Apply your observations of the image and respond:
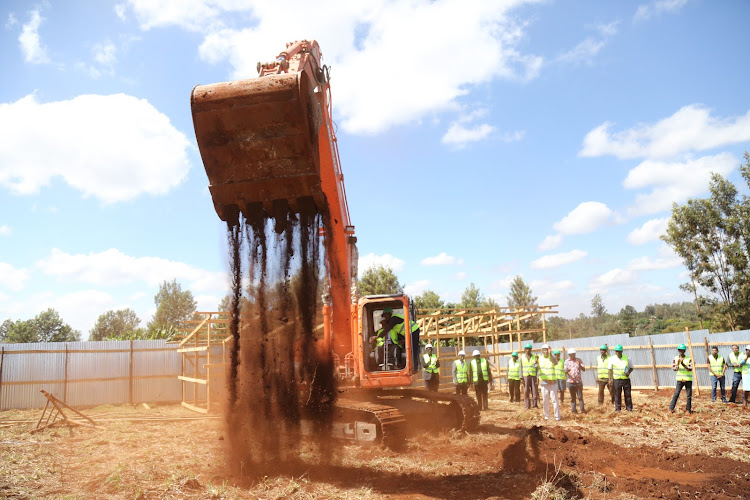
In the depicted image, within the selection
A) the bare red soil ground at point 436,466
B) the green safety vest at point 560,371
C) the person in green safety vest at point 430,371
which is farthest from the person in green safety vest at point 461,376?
the bare red soil ground at point 436,466

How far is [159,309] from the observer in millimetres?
58344

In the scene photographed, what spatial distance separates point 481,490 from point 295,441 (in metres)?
3.27

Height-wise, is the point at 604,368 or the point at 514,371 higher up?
the point at 604,368

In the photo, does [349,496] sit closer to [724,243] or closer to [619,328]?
[724,243]

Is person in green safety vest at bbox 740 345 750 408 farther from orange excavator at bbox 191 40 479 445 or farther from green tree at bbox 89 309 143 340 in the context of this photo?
green tree at bbox 89 309 143 340

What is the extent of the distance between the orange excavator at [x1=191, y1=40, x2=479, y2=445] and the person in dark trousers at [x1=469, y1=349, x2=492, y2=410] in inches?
150

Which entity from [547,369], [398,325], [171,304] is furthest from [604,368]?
[171,304]

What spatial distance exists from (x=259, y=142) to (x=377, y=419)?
16.3 ft

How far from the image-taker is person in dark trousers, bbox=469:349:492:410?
50.0 ft

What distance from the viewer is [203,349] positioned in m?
16.6

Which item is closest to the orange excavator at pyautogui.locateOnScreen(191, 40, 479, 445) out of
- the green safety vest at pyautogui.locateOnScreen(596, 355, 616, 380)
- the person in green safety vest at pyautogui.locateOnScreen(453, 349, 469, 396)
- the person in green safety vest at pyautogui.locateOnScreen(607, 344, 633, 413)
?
the person in green safety vest at pyautogui.locateOnScreen(607, 344, 633, 413)

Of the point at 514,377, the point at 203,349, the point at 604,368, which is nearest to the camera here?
the point at 604,368

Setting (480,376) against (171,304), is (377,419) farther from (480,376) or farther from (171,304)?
(171,304)

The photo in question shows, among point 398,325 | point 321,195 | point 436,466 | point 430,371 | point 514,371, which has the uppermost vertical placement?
point 321,195
